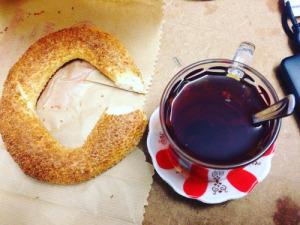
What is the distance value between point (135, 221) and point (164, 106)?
9.2 inches

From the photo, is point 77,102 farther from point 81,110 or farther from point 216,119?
point 216,119

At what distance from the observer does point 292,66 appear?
0.90 m

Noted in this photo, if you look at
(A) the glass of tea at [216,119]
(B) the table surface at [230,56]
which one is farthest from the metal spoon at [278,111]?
(B) the table surface at [230,56]

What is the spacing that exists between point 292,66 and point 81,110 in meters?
0.46

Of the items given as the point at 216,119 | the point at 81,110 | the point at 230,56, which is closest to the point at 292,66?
the point at 230,56

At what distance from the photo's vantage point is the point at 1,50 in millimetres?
973

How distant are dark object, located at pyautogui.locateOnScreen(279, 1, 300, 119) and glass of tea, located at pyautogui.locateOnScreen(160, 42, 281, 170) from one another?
142 millimetres

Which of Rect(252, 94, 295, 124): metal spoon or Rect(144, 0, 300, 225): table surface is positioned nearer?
Rect(252, 94, 295, 124): metal spoon

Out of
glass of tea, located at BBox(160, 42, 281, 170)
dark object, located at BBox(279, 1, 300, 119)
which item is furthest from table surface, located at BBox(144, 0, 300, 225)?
glass of tea, located at BBox(160, 42, 281, 170)

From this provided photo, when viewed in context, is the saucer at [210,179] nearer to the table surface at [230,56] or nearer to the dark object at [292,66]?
the table surface at [230,56]

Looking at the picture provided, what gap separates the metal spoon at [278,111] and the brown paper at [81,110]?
0.83 ft

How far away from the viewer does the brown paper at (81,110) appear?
819 mm

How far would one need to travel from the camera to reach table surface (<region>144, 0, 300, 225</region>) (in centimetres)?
82

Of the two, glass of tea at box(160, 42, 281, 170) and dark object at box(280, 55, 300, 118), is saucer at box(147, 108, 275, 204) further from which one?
dark object at box(280, 55, 300, 118)
